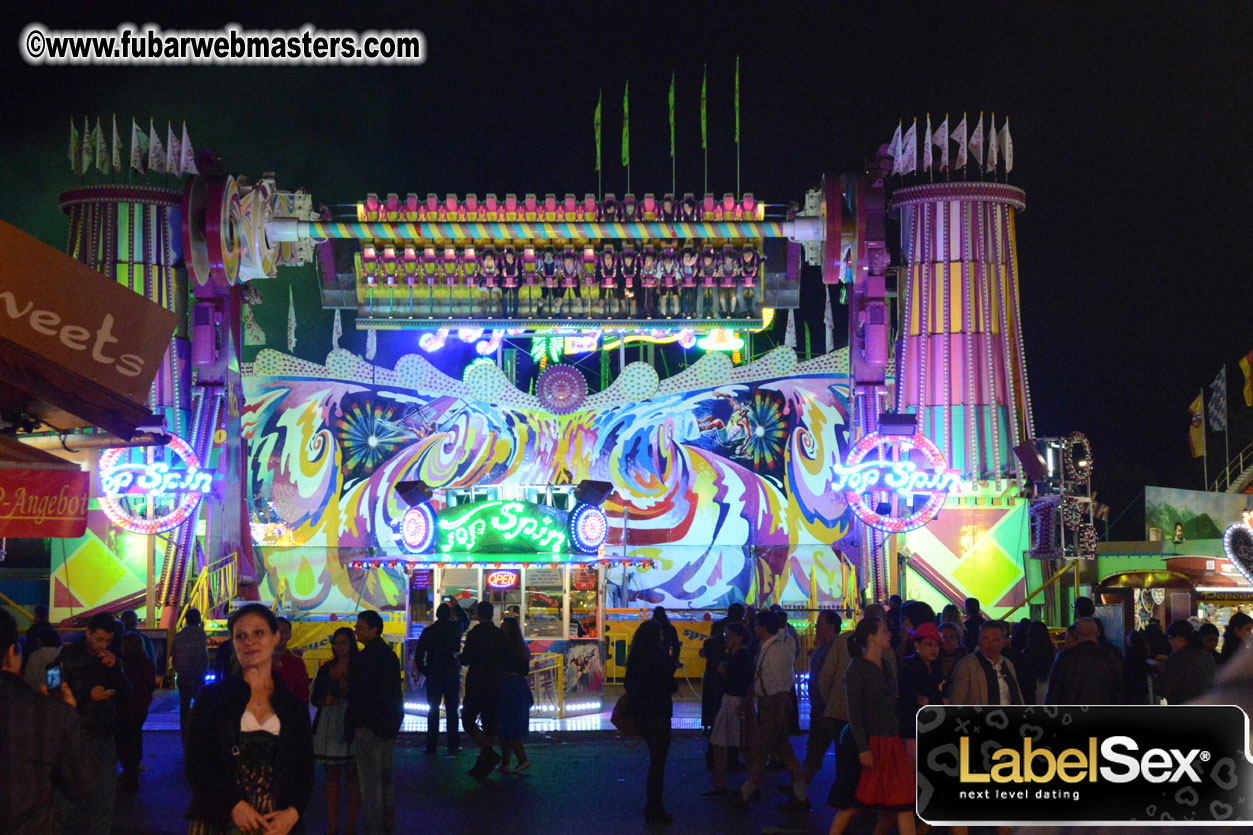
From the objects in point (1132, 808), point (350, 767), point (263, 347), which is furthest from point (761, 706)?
point (263, 347)

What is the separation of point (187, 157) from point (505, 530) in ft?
31.5

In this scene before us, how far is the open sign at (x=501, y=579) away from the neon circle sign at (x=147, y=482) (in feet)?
17.0

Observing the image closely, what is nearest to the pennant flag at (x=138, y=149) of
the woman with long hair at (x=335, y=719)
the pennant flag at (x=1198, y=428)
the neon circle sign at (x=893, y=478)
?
the neon circle sign at (x=893, y=478)

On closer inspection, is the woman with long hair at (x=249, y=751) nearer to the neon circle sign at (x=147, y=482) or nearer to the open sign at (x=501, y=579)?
the open sign at (x=501, y=579)

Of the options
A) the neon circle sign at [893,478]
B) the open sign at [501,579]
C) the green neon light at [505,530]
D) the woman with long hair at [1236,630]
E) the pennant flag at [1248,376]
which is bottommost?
the woman with long hair at [1236,630]

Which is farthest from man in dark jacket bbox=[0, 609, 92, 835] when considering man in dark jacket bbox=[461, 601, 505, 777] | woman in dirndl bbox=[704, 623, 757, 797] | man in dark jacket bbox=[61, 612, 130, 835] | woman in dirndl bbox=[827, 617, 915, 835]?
man in dark jacket bbox=[461, 601, 505, 777]

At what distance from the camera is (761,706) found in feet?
41.6

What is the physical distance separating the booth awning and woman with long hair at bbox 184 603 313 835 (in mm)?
4031

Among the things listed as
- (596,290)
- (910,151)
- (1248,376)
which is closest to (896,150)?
(910,151)

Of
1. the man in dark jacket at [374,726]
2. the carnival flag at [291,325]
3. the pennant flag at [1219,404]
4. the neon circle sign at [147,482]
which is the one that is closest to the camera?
the man in dark jacket at [374,726]

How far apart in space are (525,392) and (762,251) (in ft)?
17.7

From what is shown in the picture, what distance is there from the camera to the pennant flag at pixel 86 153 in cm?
2422

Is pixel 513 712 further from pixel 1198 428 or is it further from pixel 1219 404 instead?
pixel 1198 428

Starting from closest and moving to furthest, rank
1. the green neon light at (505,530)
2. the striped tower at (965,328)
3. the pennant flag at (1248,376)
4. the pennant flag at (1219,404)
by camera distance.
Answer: the green neon light at (505,530), the striped tower at (965,328), the pennant flag at (1248,376), the pennant flag at (1219,404)
